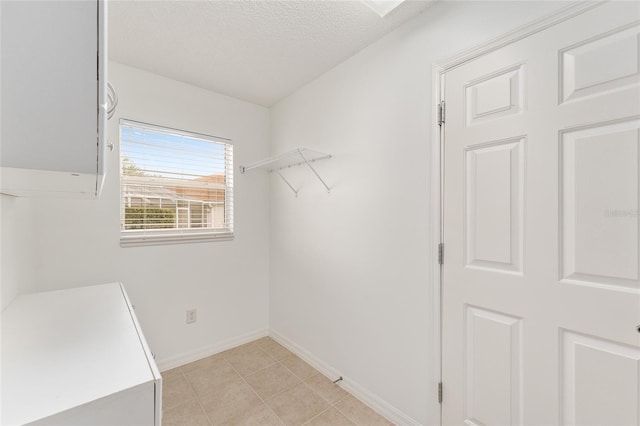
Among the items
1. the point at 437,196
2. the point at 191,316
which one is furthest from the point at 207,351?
the point at 437,196

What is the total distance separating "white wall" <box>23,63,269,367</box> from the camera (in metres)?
1.95

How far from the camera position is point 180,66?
7.06 feet

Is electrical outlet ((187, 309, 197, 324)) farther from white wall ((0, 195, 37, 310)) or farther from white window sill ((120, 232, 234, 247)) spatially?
white wall ((0, 195, 37, 310))

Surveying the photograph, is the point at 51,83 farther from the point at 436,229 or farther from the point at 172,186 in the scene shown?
the point at 172,186

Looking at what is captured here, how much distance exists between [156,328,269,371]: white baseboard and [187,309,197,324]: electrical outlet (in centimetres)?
27

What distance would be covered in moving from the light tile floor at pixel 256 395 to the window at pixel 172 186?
1.13 metres

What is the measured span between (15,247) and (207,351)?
1.66 metres

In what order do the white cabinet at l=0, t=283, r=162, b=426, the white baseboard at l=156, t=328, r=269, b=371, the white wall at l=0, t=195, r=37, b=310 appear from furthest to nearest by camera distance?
the white baseboard at l=156, t=328, r=269, b=371 → the white wall at l=0, t=195, r=37, b=310 → the white cabinet at l=0, t=283, r=162, b=426

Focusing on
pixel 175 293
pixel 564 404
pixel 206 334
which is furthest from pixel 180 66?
pixel 564 404

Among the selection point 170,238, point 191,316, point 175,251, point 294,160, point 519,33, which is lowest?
point 191,316

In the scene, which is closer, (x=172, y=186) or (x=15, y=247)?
(x=15, y=247)

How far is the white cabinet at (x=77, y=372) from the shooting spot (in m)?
0.65

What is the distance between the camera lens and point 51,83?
539mm

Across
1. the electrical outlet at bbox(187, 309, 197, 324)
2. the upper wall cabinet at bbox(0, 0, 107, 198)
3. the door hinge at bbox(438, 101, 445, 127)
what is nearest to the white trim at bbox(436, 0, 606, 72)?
A: the door hinge at bbox(438, 101, 445, 127)
